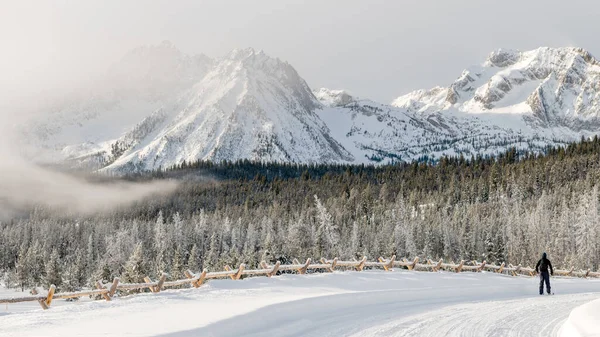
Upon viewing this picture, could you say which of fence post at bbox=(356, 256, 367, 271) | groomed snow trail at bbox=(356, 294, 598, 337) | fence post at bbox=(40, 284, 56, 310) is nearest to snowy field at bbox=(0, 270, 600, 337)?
groomed snow trail at bbox=(356, 294, 598, 337)

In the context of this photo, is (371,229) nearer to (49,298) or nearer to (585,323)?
(49,298)

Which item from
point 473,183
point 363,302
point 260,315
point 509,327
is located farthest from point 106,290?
point 473,183

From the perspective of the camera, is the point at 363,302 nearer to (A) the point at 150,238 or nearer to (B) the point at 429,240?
(B) the point at 429,240

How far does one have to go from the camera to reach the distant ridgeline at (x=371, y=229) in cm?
8244

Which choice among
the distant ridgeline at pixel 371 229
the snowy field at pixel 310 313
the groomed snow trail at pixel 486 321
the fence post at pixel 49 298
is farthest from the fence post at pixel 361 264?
the distant ridgeline at pixel 371 229

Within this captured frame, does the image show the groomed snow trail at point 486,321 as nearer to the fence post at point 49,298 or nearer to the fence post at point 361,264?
the fence post at point 361,264

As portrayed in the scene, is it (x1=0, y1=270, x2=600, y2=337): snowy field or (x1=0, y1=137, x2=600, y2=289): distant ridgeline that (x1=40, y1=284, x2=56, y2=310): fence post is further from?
(x1=0, y1=137, x2=600, y2=289): distant ridgeline

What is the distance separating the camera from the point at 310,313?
63.4 feet

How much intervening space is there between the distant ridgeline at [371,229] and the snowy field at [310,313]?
142ft

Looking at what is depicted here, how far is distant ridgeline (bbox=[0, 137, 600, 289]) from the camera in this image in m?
82.4

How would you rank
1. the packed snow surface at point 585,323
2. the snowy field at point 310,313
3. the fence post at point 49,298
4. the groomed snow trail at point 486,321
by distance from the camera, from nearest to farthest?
1. the packed snow surface at point 585,323
2. the snowy field at point 310,313
3. the groomed snow trail at point 486,321
4. the fence post at point 49,298

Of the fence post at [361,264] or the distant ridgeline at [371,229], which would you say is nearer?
the fence post at [361,264]

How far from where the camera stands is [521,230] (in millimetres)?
97875

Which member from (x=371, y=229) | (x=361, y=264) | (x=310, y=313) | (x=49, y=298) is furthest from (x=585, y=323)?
(x=371, y=229)
